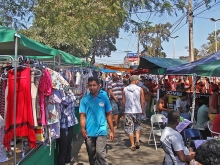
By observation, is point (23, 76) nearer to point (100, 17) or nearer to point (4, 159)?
point (4, 159)

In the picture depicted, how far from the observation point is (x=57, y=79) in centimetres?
459

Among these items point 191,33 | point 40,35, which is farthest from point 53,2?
point 40,35

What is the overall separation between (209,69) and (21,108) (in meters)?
4.30

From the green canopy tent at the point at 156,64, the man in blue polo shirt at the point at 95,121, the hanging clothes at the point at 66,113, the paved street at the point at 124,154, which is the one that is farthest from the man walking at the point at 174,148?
the green canopy tent at the point at 156,64

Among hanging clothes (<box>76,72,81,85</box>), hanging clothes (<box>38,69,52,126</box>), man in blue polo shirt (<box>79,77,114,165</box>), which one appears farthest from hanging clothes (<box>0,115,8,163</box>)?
hanging clothes (<box>76,72,81,85</box>)

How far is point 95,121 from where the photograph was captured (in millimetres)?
4664

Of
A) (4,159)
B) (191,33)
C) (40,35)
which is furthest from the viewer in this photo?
(40,35)

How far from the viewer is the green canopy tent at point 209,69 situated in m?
6.14

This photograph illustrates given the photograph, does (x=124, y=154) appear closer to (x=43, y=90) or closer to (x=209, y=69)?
(x=209, y=69)

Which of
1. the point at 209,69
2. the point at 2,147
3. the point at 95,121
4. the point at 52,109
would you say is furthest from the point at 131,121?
the point at 2,147

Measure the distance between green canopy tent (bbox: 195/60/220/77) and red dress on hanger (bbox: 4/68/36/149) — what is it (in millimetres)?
3986

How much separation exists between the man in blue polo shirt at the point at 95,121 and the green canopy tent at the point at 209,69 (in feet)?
8.79

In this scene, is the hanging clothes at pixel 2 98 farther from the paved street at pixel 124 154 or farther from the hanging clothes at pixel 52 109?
the paved street at pixel 124 154

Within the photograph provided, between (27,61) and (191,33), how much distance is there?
11429 millimetres
